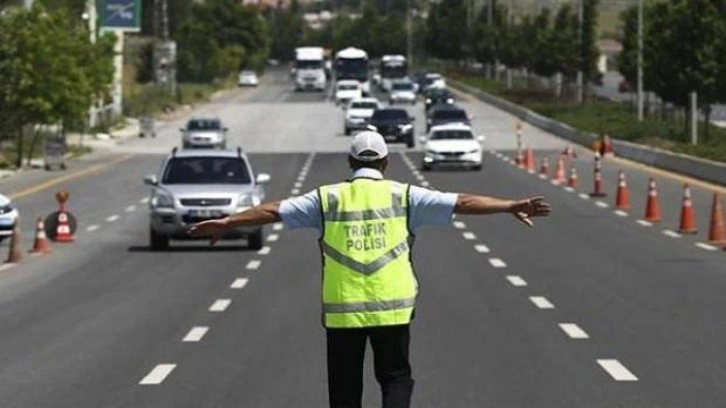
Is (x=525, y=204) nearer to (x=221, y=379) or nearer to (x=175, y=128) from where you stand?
(x=221, y=379)

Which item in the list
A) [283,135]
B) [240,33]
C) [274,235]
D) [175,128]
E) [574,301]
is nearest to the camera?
[574,301]

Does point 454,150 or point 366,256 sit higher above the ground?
point 366,256

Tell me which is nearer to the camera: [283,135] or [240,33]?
[283,135]

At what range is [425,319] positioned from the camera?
63.3 feet

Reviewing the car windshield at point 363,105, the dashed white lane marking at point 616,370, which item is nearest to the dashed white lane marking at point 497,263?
the dashed white lane marking at point 616,370

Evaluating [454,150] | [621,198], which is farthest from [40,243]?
[454,150]

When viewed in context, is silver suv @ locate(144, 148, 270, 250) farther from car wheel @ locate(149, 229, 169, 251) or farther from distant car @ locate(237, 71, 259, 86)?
distant car @ locate(237, 71, 259, 86)

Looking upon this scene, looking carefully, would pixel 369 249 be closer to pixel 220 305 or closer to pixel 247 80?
pixel 220 305

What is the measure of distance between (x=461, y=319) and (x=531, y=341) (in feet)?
7.01

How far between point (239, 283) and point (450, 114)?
5329 cm

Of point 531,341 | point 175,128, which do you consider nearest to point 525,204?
point 531,341

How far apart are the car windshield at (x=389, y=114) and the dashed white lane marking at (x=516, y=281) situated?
4997 cm

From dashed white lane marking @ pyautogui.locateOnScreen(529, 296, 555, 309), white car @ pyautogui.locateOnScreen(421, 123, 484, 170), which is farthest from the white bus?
dashed white lane marking @ pyautogui.locateOnScreen(529, 296, 555, 309)

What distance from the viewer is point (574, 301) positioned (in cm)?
2131
